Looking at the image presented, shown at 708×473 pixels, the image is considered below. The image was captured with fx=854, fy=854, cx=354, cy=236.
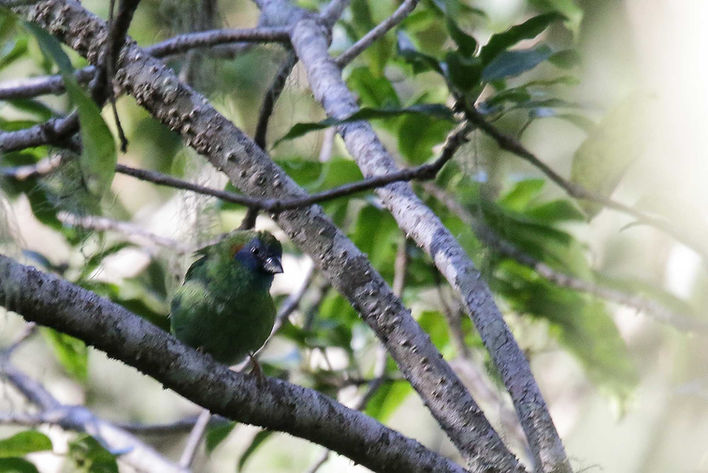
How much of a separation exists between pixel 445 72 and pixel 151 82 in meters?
0.96

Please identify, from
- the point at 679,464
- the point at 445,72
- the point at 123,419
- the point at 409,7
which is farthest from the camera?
the point at 123,419

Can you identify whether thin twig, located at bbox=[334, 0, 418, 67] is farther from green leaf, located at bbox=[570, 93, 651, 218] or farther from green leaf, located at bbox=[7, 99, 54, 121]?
green leaf, located at bbox=[7, 99, 54, 121]

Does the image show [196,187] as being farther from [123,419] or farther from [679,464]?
[123,419]

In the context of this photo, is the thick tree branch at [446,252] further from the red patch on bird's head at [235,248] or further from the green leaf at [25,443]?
the green leaf at [25,443]

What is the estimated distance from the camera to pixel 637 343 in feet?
19.2

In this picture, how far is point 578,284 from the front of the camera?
3.76 m

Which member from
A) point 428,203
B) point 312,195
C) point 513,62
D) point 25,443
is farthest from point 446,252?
point 25,443

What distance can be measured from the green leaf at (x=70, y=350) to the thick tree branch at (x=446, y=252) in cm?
167

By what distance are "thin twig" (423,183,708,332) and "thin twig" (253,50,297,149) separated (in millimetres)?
855

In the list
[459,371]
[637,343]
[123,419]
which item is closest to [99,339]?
[459,371]

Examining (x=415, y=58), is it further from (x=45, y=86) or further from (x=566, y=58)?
(x=45, y=86)

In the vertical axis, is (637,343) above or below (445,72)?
above

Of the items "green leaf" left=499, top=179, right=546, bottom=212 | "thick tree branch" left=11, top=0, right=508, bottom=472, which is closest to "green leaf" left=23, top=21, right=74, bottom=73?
"thick tree branch" left=11, top=0, right=508, bottom=472

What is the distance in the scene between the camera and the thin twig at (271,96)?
300 cm
